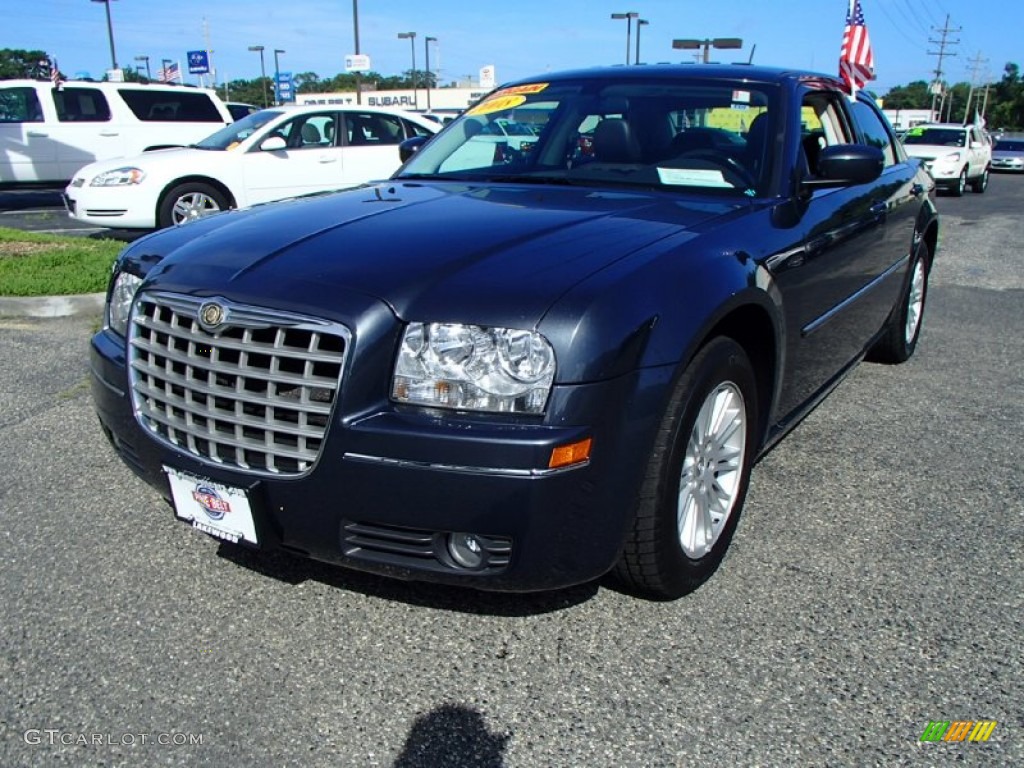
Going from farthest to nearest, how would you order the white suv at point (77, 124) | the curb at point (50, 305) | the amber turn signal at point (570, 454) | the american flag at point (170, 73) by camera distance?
the american flag at point (170, 73)
the white suv at point (77, 124)
the curb at point (50, 305)
the amber turn signal at point (570, 454)

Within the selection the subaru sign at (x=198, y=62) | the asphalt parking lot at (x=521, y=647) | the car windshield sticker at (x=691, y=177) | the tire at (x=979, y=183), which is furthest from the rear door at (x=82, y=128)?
the subaru sign at (x=198, y=62)

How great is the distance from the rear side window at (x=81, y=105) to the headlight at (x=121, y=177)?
6.07 metres

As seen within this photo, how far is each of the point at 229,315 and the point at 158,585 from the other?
3.49 feet

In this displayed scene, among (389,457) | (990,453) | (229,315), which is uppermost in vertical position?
(229,315)

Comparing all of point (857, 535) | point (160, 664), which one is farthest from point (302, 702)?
point (857, 535)

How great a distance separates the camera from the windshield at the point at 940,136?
21.3 meters

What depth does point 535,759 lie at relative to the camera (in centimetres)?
213

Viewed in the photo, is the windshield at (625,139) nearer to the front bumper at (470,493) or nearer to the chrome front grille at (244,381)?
the front bumper at (470,493)

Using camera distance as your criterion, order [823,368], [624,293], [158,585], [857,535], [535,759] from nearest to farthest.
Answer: [535,759], [624,293], [158,585], [857,535], [823,368]

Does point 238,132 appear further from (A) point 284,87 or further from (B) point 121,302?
(A) point 284,87

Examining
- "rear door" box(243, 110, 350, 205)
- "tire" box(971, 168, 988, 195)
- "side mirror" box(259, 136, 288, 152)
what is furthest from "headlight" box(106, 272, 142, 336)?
"tire" box(971, 168, 988, 195)

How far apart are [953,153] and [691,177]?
65.3 ft

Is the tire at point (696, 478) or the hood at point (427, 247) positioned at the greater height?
the hood at point (427, 247)

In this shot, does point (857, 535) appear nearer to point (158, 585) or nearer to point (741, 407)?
point (741, 407)
